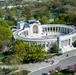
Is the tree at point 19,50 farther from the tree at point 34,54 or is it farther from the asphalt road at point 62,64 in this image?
the asphalt road at point 62,64

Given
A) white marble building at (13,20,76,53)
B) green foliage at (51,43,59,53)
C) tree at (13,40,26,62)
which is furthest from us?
white marble building at (13,20,76,53)

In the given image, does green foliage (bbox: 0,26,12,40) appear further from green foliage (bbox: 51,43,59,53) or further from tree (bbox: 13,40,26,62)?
green foliage (bbox: 51,43,59,53)

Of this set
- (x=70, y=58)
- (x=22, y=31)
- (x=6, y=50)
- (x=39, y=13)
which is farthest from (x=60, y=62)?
(x=39, y=13)

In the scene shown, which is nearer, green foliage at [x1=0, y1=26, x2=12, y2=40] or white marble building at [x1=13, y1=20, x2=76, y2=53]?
white marble building at [x1=13, y1=20, x2=76, y2=53]

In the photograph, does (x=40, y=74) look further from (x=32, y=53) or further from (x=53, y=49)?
(x=53, y=49)

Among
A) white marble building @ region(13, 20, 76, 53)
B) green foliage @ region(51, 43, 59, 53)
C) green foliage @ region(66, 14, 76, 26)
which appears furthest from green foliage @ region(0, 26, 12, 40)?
green foliage @ region(66, 14, 76, 26)

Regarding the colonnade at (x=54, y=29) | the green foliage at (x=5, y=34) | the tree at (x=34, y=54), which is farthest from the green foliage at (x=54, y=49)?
the colonnade at (x=54, y=29)

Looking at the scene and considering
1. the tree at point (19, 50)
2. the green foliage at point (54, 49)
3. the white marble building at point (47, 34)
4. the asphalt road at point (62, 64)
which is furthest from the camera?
the white marble building at point (47, 34)

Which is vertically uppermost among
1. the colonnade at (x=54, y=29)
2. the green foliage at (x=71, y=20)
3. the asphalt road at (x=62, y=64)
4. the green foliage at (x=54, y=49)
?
the green foliage at (x=71, y=20)

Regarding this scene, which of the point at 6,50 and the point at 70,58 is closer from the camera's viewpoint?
the point at 70,58
